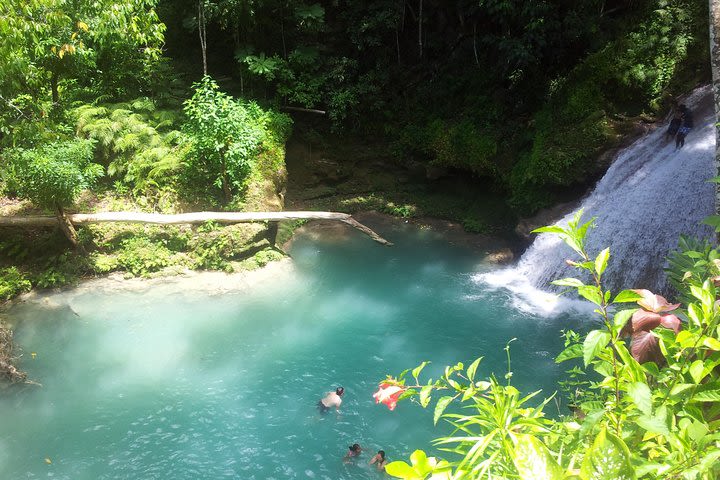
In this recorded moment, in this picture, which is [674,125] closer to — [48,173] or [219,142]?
[219,142]

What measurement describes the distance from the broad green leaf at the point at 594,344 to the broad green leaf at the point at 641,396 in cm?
13

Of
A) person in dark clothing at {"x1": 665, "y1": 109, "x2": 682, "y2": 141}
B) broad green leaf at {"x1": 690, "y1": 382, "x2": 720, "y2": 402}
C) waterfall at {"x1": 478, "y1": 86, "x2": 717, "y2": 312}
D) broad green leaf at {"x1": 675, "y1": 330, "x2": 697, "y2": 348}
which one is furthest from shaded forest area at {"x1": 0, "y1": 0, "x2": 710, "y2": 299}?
broad green leaf at {"x1": 690, "y1": 382, "x2": 720, "y2": 402}

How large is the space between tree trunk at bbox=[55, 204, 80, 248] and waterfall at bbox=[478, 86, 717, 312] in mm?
8552

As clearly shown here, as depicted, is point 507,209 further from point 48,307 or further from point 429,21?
point 48,307

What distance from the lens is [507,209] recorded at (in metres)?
12.0

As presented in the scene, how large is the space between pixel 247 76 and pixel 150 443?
10.6 meters

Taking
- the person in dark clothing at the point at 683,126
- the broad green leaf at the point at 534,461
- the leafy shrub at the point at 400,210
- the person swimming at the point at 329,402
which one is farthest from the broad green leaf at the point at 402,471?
the leafy shrub at the point at 400,210

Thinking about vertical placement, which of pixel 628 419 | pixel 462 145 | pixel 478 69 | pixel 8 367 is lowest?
pixel 8 367

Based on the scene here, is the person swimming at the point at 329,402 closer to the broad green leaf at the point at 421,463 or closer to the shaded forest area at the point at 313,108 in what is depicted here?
the shaded forest area at the point at 313,108

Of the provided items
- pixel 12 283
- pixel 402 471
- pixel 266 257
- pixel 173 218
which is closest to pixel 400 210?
pixel 266 257

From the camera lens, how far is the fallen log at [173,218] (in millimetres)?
9586

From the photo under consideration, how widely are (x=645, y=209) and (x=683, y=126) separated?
69.8 inches

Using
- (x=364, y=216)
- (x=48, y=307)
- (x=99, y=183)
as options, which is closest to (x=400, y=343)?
(x=364, y=216)

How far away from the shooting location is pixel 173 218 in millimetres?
9891
